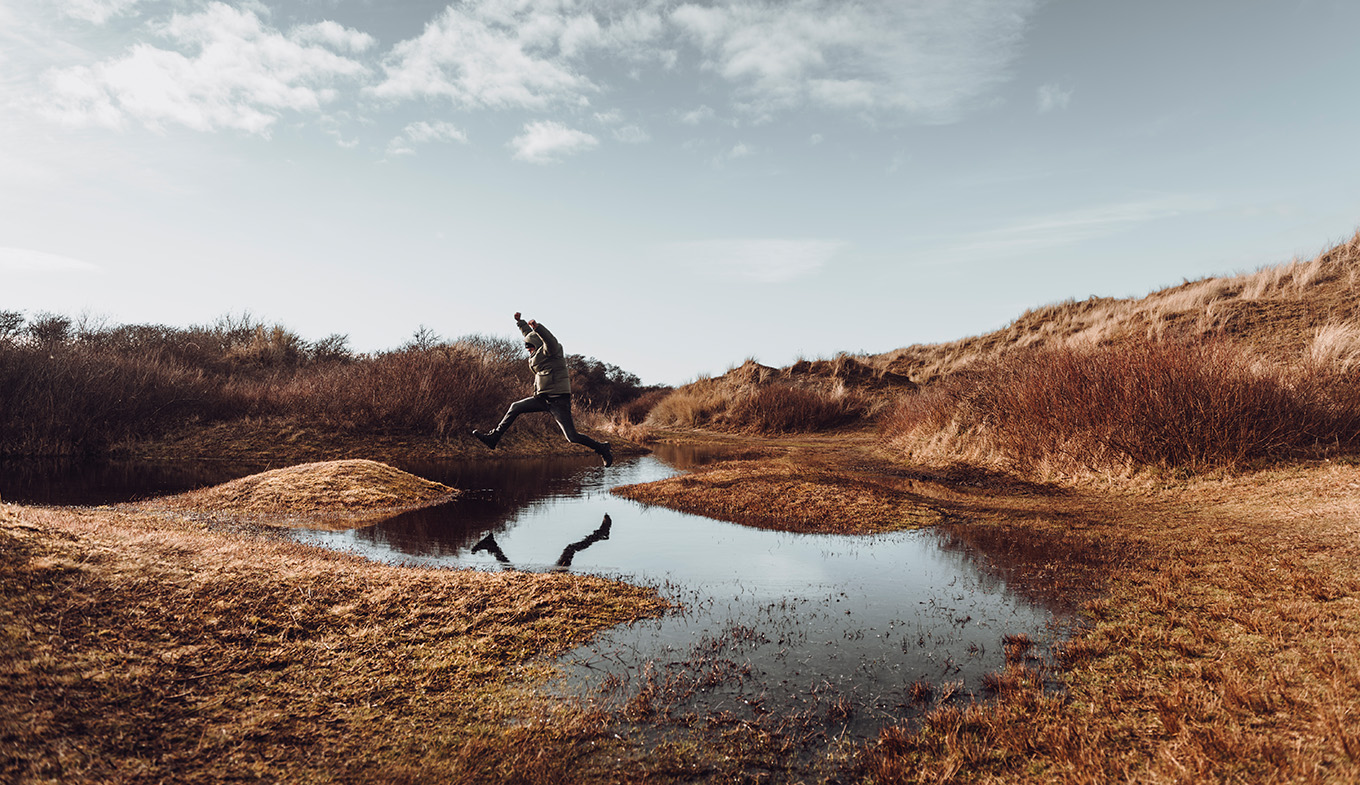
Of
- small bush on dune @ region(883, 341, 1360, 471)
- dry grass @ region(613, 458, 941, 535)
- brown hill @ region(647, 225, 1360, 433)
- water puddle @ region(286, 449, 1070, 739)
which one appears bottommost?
water puddle @ region(286, 449, 1070, 739)

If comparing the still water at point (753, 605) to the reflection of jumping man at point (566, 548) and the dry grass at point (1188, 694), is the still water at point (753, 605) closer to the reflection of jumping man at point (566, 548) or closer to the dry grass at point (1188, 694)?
the reflection of jumping man at point (566, 548)

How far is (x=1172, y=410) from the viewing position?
10.2 meters

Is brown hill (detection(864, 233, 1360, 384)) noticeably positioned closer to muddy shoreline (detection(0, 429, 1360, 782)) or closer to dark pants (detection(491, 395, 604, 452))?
muddy shoreline (detection(0, 429, 1360, 782))

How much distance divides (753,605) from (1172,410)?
9.03 m

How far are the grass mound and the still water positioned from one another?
68 centimetres

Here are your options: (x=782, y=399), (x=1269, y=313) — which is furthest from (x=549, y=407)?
(x=1269, y=313)

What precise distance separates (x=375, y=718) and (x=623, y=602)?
2092 millimetres

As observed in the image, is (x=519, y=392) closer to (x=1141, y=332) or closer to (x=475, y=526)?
(x=475, y=526)

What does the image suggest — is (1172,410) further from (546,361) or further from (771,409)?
(771,409)

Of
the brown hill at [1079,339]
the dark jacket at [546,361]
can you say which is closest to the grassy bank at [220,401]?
the dark jacket at [546,361]

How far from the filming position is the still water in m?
3.39

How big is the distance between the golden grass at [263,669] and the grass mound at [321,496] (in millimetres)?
4139

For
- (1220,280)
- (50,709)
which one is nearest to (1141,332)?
(1220,280)

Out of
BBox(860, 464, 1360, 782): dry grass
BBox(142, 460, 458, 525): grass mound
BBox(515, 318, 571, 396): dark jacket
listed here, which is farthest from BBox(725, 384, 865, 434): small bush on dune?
BBox(860, 464, 1360, 782): dry grass
